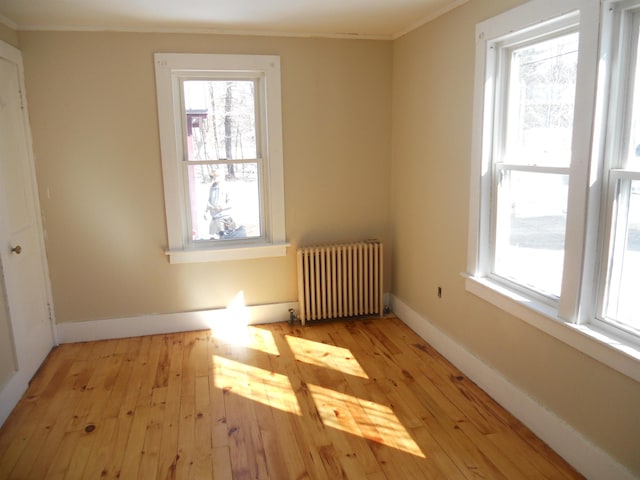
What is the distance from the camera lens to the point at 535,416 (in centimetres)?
270

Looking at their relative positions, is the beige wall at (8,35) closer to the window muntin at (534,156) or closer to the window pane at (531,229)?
the window muntin at (534,156)

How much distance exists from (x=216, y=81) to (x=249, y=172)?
79 centimetres

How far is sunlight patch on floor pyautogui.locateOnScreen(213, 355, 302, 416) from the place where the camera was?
3.12m

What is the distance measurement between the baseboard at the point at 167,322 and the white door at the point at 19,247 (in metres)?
0.21

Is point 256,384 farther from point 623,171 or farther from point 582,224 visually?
point 623,171

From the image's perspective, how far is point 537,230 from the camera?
2809 mm

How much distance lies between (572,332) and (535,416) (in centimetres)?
61

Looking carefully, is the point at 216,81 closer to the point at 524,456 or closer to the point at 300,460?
the point at 300,460

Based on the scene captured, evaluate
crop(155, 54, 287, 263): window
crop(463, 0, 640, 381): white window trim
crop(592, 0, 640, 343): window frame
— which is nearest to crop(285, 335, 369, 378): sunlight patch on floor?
crop(155, 54, 287, 263): window

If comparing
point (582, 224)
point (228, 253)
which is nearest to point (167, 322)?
point (228, 253)

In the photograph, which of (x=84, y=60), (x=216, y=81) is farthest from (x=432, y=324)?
(x=84, y=60)

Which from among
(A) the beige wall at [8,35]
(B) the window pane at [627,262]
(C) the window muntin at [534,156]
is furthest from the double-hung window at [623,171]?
→ (A) the beige wall at [8,35]

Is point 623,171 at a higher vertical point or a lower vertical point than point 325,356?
higher

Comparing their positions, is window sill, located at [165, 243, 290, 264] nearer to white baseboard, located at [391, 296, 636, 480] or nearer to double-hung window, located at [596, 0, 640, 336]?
white baseboard, located at [391, 296, 636, 480]
